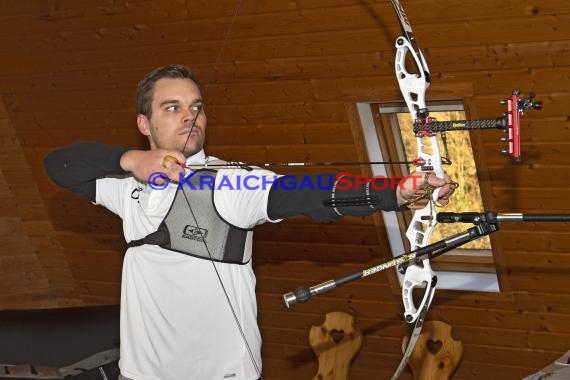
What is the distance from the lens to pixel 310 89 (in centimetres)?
438

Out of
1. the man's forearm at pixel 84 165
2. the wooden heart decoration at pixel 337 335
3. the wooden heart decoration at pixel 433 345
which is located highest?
the man's forearm at pixel 84 165

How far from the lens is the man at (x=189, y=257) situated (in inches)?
107

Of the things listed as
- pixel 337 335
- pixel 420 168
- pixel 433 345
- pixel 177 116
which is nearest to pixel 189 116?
pixel 177 116

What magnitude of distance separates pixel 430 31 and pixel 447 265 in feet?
5.24

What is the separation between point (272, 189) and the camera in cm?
263

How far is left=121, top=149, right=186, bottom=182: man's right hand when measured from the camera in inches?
105

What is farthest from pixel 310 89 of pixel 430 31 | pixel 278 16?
pixel 430 31

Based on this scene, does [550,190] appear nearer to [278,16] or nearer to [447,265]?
[447,265]

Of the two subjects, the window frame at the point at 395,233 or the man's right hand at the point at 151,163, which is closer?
the man's right hand at the point at 151,163

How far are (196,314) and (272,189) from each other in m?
0.41

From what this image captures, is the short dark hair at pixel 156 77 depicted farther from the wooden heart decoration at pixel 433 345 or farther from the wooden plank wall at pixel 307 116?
the wooden heart decoration at pixel 433 345

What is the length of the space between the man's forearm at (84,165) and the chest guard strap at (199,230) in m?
0.21

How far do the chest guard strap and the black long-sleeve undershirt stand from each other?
6.6 inches

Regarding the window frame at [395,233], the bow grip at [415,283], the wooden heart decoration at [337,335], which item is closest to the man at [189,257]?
the bow grip at [415,283]
